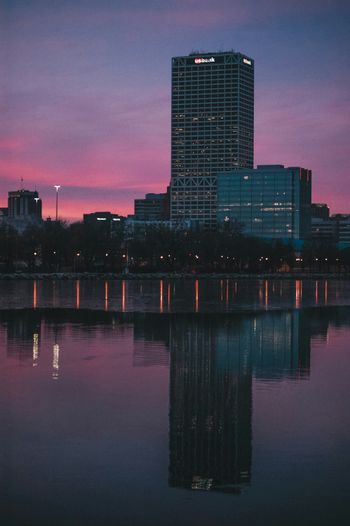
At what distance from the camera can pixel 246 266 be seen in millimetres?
197250

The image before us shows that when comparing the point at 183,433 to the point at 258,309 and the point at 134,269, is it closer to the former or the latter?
the point at 258,309

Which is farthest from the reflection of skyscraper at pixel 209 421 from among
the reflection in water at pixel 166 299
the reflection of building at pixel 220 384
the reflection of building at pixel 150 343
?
the reflection in water at pixel 166 299

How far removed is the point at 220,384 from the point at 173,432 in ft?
15.3

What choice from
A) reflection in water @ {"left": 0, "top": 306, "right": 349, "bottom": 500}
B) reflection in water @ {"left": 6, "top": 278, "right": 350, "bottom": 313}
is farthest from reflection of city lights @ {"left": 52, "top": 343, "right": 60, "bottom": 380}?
reflection in water @ {"left": 6, "top": 278, "right": 350, "bottom": 313}

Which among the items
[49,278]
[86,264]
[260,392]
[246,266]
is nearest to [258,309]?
[260,392]

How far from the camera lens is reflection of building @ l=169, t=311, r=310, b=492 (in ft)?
34.8

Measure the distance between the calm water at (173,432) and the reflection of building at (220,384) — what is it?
0.03 meters

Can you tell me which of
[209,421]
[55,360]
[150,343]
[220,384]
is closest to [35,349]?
[55,360]

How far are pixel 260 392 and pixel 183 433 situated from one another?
161 inches

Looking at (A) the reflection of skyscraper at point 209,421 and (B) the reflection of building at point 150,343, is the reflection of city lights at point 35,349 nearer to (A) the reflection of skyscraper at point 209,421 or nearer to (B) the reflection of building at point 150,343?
(B) the reflection of building at point 150,343

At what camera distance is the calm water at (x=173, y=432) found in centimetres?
909

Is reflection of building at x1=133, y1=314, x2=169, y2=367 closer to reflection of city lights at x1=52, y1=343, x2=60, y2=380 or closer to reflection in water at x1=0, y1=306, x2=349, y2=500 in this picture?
reflection in water at x1=0, y1=306, x2=349, y2=500

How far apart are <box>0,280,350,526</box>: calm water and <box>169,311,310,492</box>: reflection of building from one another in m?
0.03

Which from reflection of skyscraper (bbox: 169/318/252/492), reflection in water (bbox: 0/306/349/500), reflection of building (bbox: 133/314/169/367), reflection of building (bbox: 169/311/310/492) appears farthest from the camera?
reflection of building (bbox: 133/314/169/367)
